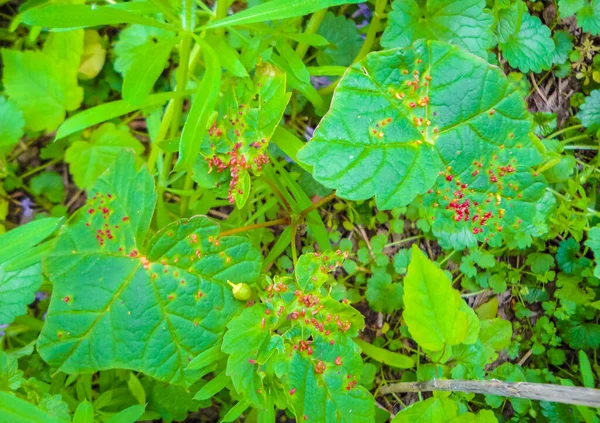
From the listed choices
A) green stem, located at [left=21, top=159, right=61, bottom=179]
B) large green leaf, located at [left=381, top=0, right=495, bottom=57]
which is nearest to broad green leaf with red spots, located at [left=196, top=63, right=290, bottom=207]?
large green leaf, located at [left=381, top=0, right=495, bottom=57]

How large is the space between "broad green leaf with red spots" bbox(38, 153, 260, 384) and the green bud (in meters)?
0.07

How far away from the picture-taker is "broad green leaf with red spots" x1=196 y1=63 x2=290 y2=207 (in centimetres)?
137

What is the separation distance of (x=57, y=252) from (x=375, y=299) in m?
1.10

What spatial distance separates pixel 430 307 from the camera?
141cm

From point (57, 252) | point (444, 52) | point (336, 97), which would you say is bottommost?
point (57, 252)

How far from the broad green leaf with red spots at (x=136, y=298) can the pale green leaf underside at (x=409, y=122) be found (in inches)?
16.8

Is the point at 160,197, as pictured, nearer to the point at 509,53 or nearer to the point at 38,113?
the point at 38,113

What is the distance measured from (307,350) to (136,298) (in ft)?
1.65

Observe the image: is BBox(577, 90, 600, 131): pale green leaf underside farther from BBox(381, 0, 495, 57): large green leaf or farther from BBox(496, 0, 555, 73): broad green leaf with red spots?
BBox(381, 0, 495, 57): large green leaf

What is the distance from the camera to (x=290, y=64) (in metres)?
1.56

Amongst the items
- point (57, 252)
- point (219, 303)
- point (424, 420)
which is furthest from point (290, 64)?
point (424, 420)

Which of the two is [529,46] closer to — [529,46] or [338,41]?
[529,46]

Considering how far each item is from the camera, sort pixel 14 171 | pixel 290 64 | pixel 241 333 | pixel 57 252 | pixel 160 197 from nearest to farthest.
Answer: pixel 241 333
pixel 57 252
pixel 290 64
pixel 160 197
pixel 14 171

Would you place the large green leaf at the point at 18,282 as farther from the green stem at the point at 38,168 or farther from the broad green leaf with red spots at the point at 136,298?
the green stem at the point at 38,168
